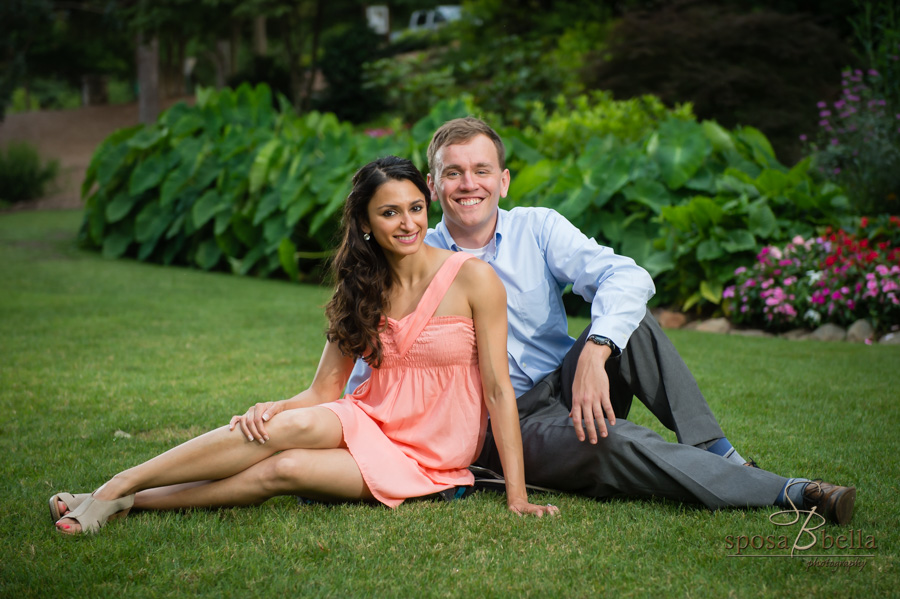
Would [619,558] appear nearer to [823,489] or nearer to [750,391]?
[823,489]

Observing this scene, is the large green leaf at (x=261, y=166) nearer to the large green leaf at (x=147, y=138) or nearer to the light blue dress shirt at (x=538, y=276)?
the large green leaf at (x=147, y=138)

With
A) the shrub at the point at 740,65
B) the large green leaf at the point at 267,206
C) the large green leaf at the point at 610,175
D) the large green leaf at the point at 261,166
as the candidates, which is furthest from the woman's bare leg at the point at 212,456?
the shrub at the point at 740,65

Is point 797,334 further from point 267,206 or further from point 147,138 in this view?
point 147,138

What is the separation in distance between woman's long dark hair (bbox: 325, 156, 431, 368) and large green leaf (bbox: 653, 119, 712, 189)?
4.30 m

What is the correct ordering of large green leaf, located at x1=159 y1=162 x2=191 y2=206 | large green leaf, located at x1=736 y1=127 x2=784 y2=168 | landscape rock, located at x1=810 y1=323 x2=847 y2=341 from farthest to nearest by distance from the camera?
1. large green leaf, located at x1=159 y1=162 x2=191 y2=206
2. large green leaf, located at x1=736 y1=127 x2=784 y2=168
3. landscape rock, located at x1=810 y1=323 x2=847 y2=341

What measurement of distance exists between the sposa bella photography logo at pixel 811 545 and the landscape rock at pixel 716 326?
Result: 13.2 ft

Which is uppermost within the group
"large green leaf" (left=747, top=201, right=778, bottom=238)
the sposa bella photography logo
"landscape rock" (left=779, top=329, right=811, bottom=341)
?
"large green leaf" (left=747, top=201, right=778, bottom=238)

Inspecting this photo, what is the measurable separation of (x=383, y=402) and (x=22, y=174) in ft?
56.3

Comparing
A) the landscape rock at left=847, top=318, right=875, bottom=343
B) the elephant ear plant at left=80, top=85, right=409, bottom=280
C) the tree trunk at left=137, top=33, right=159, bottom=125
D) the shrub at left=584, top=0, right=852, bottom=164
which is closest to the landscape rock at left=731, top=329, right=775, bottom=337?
the landscape rock at left=847, top=318, right=875, bottom=343

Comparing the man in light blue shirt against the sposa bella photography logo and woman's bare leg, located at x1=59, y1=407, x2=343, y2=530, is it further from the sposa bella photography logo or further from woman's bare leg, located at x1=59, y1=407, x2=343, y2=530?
woman's bare leg, located at x1=59, y1=407, x2=343, y2=530

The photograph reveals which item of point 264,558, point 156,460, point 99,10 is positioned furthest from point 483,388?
point 99,10

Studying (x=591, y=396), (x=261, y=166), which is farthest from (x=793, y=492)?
(x=261, y=166)

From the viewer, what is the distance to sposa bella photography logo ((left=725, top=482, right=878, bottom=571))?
2.26 metres

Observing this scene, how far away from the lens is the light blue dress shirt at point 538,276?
3.05 m
